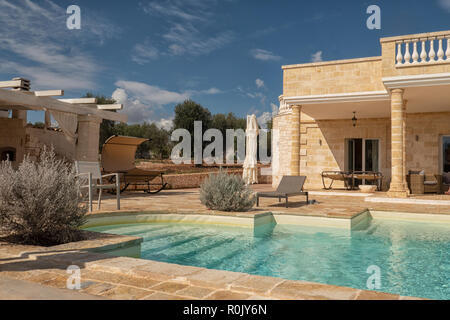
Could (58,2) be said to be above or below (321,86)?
above

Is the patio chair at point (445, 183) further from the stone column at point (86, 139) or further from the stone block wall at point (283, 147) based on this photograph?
the stone column at point (86, 139)

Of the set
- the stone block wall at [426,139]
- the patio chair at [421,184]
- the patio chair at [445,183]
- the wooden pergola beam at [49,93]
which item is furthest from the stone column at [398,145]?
the wooden pergola beam at [49,93]

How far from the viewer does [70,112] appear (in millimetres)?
9508

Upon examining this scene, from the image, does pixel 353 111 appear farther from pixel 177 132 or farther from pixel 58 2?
pixel 177 132

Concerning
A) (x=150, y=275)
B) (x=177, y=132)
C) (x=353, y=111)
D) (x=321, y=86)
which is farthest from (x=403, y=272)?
(x=177, y=132)

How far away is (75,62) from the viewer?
1566 cm

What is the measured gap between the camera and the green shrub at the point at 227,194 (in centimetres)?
705

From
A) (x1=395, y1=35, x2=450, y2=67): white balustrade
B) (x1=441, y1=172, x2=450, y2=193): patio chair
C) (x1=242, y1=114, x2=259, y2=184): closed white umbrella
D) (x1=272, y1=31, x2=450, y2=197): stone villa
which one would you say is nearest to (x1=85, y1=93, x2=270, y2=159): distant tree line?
(x1=242, y1=114, x2=259, y2=184): closed white umbrella

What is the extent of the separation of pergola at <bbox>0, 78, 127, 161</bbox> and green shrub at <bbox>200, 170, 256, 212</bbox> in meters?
4.33

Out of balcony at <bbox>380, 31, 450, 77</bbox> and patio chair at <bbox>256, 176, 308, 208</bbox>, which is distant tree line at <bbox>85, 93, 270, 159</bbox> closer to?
patio chair at <bbox>256, 176, 308, 208</bbox>

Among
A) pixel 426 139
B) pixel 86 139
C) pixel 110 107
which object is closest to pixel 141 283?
pixel 86 139

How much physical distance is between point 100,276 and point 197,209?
14.3ft

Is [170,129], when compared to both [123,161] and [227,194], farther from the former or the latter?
[227,194]
